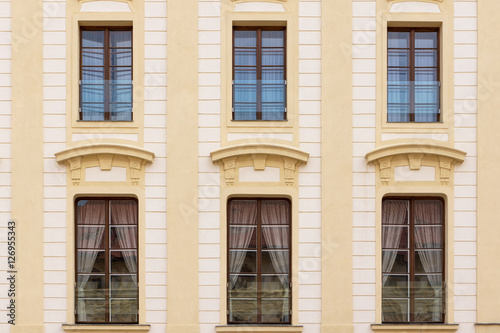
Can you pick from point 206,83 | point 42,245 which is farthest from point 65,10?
point 42,245

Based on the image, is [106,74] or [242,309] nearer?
[242,309]

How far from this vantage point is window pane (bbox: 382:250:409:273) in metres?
14.5

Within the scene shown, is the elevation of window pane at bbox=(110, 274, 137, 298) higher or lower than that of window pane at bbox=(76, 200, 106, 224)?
lower

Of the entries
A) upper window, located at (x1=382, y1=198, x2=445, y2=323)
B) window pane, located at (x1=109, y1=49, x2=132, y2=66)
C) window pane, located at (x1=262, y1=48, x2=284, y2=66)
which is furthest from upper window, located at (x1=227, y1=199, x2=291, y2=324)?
window pane, located at (x1=109, y1=49, x2=132, y2=66)

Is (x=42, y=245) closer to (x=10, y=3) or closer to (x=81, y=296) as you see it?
(x=81, y=296)

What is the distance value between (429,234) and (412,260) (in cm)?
69

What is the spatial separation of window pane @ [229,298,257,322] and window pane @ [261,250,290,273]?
747mm

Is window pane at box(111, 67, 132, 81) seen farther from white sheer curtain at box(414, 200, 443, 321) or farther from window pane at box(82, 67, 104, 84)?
white sheer curtain at box(414, 200, 443, 321)

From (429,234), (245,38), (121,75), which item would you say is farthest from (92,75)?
(429,234)

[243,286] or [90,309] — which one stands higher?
[243,286]

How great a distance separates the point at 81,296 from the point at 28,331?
1.32 m

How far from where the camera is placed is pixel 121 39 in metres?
14.8

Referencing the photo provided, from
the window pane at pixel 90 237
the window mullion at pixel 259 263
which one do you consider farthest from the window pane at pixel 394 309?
the window pane at pixel 90 237

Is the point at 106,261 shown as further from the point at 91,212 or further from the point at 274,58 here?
the point at 274,58
